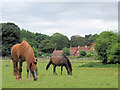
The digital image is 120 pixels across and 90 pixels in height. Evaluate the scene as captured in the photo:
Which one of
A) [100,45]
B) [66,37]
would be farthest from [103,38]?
[66,37]

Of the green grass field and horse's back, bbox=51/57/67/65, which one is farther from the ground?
horse's back, bbox=51/57/67/65

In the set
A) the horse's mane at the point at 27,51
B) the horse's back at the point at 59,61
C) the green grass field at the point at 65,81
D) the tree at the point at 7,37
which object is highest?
the tree at the point at 7,37

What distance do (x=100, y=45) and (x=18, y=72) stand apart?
22.8m

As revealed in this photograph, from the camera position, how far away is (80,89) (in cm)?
1145

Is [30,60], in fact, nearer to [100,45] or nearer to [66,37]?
[100,45]

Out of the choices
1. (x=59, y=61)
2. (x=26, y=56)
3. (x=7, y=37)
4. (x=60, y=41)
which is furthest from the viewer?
(x=60, y=41)

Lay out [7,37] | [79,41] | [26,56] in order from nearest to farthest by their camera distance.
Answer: [26,56], [7,37], [79,41]

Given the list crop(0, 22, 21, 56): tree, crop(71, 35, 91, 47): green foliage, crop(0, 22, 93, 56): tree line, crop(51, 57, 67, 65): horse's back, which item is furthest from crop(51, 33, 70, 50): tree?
crop(51, 57, 67, 65): horse's back

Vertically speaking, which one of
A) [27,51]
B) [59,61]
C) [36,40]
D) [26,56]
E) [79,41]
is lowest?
[59,61]

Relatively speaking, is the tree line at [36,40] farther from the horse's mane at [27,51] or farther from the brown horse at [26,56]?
the horse's mane at [27,51]

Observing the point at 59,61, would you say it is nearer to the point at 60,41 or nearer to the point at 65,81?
the point at 65,81

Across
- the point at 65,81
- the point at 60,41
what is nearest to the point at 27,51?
the point at 65,81

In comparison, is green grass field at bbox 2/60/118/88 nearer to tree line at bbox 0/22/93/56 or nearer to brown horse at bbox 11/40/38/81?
brown horse at bbox 11/40/38/81

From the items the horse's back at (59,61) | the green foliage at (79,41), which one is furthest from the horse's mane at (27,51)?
the green foliage at (79,41)
